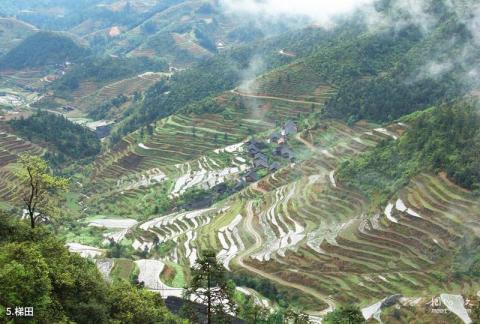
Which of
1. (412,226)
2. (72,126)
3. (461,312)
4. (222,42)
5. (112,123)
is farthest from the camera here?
(222,42)

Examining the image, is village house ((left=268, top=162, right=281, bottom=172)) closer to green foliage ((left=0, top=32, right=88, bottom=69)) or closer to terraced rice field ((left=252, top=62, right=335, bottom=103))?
terraced rice field ((left=252, top=62, right=335, bottom=103))

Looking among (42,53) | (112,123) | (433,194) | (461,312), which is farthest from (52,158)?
(42,53)

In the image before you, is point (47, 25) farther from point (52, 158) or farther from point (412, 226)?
point (412, 226)

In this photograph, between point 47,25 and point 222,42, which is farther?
point 47,25

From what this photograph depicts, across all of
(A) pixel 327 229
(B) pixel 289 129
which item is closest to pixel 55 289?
(A) pixel 327 229

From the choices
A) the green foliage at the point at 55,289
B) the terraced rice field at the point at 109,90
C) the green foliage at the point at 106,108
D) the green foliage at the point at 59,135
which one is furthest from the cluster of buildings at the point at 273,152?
the terraced rice field at the point at 109,90

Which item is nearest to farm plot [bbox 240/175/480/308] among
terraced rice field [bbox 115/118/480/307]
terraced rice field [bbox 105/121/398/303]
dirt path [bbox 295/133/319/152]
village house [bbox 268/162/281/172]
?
terraced rice field [bbox 115/118/480/307]
